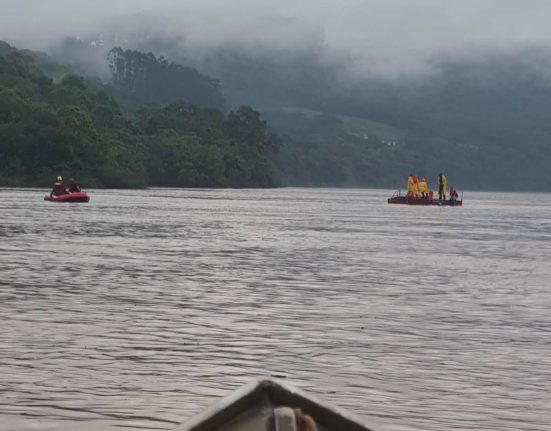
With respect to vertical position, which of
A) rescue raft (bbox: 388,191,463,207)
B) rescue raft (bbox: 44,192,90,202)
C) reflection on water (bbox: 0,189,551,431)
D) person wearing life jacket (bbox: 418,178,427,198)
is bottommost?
reflection on water (bbox: 0,189,551,431)

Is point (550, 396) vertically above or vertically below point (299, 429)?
below

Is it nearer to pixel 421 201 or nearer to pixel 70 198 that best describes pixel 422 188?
pixel 421 201

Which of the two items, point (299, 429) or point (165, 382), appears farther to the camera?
point (165, 382)

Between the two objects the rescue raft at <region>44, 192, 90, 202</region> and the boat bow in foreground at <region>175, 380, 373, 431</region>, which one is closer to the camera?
the boat bow in foreground at <region>175, 380, 373, 431</region>

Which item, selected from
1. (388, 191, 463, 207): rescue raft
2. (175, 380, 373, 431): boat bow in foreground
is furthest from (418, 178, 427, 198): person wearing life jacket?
(175, 380, 373, 431): boat bow in foreground

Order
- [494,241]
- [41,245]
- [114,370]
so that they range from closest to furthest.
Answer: [114,370] → [41,245] → [494,241]

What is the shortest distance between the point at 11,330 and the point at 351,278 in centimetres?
1277

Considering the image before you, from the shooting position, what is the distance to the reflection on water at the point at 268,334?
12977 millimetres

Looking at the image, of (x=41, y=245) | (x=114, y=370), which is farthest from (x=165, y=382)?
(x=41, y=245)

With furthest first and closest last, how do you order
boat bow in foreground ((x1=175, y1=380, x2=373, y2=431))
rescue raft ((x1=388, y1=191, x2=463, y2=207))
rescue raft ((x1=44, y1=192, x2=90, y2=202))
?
rescue raft ((x1=388, y1=191, x2=463, y2=207)), rescue raft ((x1=44, y1=192, x2=90, y2=202)), boat bow in foreground ((x1=175, y1=380, x2=373, y2=431))

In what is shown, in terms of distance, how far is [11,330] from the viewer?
709 inches

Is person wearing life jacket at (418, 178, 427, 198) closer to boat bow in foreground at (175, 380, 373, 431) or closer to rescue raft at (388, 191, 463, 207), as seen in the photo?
rescue raft at (388, 191, 463, 207)

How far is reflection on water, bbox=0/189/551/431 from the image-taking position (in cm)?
1298

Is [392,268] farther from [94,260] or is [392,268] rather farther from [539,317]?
[539,317]
